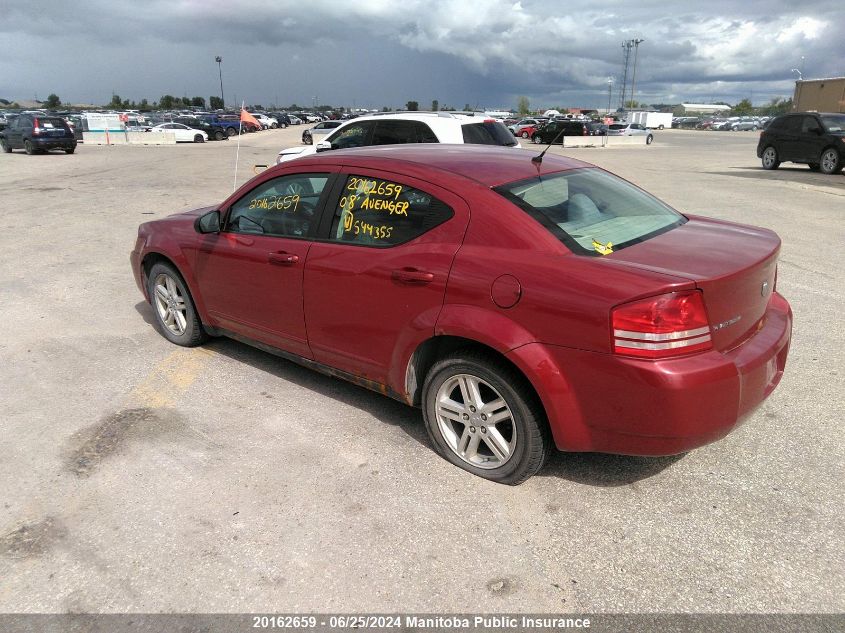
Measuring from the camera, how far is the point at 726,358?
2.69m

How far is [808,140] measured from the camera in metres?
17.5

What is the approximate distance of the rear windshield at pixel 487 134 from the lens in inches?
378

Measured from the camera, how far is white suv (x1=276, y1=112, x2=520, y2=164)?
9.48m

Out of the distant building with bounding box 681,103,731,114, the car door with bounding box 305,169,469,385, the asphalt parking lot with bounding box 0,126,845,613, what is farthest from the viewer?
the distant building with bounding box 681,103,731,114

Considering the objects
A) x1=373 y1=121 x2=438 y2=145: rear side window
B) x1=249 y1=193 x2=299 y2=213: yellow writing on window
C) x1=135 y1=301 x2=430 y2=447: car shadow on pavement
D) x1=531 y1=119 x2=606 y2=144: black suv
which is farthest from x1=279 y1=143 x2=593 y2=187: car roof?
x1=531 y1=119 x2=606 y2=144: black suv

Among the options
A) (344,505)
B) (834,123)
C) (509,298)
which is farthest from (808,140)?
(344,505)

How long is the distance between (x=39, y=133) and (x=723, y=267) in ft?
98.6

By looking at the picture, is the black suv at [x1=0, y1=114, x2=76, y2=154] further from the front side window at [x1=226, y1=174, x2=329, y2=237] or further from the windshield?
the windshield

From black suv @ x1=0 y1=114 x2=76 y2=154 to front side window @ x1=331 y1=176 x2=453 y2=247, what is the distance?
92.3 ft

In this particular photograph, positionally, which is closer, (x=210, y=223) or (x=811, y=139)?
(x=210, y=223)

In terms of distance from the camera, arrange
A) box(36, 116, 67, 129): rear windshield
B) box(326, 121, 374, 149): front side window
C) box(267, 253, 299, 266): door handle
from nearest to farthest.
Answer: box(267, 253, 299, 266): door handle < box(326, 121, 374, 149): front side window < box(36, 116, 67, 129): rear windshield

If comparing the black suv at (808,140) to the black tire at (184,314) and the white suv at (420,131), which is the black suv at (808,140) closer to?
the white suv at (420,131)

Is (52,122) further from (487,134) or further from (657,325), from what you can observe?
(657,325)

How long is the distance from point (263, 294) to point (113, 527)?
1.68 metres
